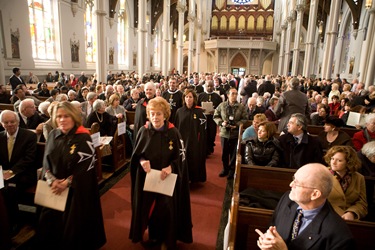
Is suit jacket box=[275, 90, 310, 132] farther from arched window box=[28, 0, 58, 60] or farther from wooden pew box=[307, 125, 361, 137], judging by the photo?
arched window box=[28, 0, 58, 60]

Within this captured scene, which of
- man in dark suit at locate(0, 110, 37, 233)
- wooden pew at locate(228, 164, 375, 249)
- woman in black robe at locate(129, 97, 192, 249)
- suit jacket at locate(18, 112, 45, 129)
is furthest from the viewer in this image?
suit jacket at locate(18, 112, 45, 129)

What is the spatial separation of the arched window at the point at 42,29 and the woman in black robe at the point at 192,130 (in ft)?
44.9

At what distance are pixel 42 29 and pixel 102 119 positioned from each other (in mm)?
13351

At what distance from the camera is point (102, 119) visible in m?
5.41

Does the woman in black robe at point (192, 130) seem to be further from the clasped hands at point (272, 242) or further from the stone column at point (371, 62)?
the stone column at point (371, 62)

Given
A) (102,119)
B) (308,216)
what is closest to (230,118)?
(102,119)

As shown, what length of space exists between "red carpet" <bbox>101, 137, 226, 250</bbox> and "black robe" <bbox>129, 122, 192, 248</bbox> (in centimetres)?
43

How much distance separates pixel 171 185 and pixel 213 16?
38.4m

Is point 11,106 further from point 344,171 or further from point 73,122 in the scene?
point 344,171

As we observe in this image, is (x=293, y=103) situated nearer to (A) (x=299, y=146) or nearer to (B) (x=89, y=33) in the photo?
(A) (x=299, y=146)

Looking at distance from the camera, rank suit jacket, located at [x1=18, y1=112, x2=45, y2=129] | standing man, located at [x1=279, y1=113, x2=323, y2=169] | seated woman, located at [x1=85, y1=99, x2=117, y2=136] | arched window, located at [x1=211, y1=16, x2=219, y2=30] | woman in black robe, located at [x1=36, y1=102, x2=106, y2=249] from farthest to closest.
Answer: arched window, located at [x1=211, y1=16, x2=219, y2=30]
seated woman, located at [x1=85, y1=99, x2=117, y2=136]
suit jacket, located at [x1=18, y1=112, x2=45, y2=129]
standing man, located at [x1=279, y1=113, x2=323, y2=169]
woman in black robe, located at [x1=36, y1=102, x2=106, y2=249]

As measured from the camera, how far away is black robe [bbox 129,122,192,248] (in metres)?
3.03

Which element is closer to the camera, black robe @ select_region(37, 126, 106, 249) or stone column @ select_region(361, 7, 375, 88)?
black robe @ select_region(37, 126, 106, 249)

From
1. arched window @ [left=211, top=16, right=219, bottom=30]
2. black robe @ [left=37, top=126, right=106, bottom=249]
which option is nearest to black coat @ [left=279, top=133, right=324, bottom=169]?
black robe @ [left=37, top=126, right=106, bottom=249]
